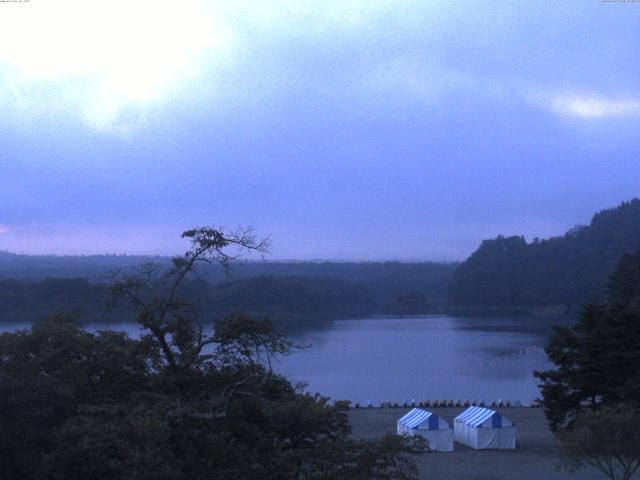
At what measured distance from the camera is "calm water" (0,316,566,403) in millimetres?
27609

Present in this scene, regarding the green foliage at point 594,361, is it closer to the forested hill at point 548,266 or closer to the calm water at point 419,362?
the calm water at point 419,362

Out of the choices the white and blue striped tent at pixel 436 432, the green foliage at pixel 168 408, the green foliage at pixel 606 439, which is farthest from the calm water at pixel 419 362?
the green foliage at pixel 168 408

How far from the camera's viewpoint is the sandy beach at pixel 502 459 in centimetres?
1278

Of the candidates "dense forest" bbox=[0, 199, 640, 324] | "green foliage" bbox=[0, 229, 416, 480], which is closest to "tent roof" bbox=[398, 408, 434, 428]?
"green foliage" bbox=[0, 229, 416, 480]

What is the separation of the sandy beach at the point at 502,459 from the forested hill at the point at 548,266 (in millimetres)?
51480

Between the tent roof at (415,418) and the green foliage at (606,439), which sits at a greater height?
the green foliage at (606,439)

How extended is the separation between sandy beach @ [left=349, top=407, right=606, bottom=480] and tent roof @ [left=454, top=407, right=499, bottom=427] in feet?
1.62

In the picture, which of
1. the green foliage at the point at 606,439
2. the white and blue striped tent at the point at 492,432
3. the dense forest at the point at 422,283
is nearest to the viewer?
the green foliage at the point at 606,439

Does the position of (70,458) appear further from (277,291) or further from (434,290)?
(434,290)

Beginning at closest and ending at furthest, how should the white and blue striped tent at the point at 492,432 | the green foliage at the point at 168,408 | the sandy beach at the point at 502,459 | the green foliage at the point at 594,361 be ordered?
the green foliage at the point at 168,408 < the sandy beach at the point at 502,459 < the green foliage at the point at 594,361 < the white and blue striped tent at the point at 492,432

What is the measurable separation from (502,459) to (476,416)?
1594 mm

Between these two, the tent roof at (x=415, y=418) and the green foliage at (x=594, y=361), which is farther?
the tent roof at (x=415, y=418)

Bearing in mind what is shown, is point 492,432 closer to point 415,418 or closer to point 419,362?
point 415,418

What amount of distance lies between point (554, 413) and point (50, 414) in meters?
9.66
